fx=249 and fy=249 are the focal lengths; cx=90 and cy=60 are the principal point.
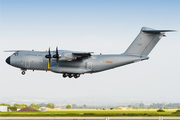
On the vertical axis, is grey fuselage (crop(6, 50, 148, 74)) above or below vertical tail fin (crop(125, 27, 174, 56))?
below

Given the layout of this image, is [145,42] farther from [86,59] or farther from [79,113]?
[79,113]

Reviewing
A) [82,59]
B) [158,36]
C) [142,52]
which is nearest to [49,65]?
[82,59]

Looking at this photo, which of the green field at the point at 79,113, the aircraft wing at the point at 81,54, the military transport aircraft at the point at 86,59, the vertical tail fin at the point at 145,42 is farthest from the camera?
the vertical tail fin at the point at 145,42

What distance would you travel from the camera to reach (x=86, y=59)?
30.5 m

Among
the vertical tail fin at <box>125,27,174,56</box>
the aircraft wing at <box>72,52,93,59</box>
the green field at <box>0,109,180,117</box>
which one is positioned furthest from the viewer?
the vertical tail fin at <box>125,27,174,56</box>

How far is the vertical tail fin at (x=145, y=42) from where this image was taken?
30.6m

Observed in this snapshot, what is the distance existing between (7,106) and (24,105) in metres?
1.94

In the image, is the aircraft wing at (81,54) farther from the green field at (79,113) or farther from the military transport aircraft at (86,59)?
the green field at (79,113)

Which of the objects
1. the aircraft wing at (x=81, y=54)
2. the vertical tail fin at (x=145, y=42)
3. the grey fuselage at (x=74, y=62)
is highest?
the vertical tail fin at (x=145, y=42)

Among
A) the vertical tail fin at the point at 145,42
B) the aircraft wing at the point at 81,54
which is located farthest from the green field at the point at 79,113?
the vertical tail fin at the point at 145,42

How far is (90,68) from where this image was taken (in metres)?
30.5

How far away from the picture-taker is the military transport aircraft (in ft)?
98.6

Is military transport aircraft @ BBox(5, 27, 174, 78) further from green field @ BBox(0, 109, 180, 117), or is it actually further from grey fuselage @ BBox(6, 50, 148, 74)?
green field @ BBox(0, 109, 180, 117)

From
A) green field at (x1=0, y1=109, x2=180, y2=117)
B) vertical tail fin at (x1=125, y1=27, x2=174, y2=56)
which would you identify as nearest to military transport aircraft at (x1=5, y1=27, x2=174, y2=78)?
vertical tail fin at (x1=125, y1=27, x2=174, y2=56)
